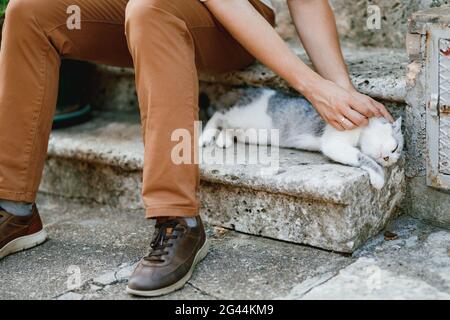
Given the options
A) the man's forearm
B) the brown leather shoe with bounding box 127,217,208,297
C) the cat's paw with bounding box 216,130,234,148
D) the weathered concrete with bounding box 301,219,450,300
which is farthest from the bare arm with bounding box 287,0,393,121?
the brown leather shoe with bounding box 127,217,208,297

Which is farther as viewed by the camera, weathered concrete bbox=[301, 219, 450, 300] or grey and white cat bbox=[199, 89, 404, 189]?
grey and white cat bbox=[199, 89, 404, 189]

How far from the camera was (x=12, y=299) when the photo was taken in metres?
1.90

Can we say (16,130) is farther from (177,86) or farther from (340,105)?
(340,105)

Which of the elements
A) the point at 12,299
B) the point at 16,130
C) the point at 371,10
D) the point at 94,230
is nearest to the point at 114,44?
the point at 16,130

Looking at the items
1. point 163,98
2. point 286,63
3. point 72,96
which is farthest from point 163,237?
point 72,96

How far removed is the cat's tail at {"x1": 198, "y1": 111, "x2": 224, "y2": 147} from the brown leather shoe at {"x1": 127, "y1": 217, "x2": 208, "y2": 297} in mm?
540

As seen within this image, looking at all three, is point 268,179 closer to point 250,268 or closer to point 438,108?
point 250,268

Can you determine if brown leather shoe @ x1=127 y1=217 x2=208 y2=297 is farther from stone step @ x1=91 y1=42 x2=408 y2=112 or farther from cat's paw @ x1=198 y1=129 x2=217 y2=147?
stone step @ x1=91 y1=42 x2=408 y2=112

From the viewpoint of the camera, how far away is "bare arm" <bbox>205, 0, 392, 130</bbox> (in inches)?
80.9

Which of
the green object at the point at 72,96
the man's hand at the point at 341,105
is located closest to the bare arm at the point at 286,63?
the man's hand at the point at 341,105

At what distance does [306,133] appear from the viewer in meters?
2.39

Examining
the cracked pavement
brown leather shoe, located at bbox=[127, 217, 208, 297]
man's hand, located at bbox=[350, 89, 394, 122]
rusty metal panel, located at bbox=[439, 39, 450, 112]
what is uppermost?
rusty metal panel, located at bbox=[439, 39, 450, 112]

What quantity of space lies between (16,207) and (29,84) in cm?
40

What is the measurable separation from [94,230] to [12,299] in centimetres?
53
